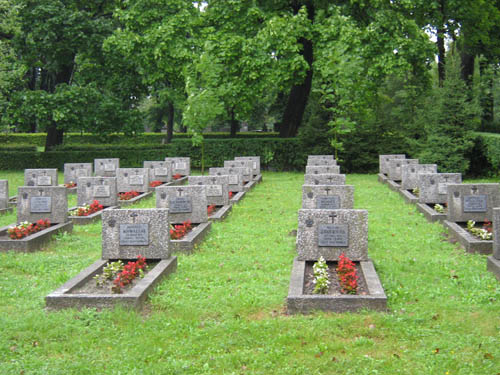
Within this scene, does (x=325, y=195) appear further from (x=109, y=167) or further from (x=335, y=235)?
(x=109, y=167)

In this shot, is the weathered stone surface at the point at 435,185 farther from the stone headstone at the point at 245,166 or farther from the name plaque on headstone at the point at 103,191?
the name plaque on headstone at the point at 103,191

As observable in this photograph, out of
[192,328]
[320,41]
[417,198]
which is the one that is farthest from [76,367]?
[320,41]

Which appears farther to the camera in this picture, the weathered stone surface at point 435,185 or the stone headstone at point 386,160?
the stone headstone at point 386,160

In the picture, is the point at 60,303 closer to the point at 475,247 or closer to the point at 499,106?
the point at 475,247

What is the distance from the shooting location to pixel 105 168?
854 inches

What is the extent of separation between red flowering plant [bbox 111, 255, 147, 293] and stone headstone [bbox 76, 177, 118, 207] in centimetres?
711

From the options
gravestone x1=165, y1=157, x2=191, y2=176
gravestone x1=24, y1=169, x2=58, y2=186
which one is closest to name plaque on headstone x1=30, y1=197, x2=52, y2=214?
gravestone x1=24, y1=169, x2=58, y2=186

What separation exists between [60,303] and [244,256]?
11.5 feet

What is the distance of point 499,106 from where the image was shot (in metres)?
29.8

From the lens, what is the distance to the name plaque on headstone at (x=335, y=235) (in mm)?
8609

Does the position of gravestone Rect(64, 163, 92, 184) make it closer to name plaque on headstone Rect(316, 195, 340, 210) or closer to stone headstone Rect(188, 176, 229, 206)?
stone headstone Rect(188, 176, 229, 206)

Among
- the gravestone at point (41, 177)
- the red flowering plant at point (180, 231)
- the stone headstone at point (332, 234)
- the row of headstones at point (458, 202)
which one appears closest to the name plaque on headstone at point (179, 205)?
the red flowering plant at point (180, 231)

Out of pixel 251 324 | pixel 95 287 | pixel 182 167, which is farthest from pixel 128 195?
pixel 251 324

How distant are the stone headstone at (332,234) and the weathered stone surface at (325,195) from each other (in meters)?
2.81
